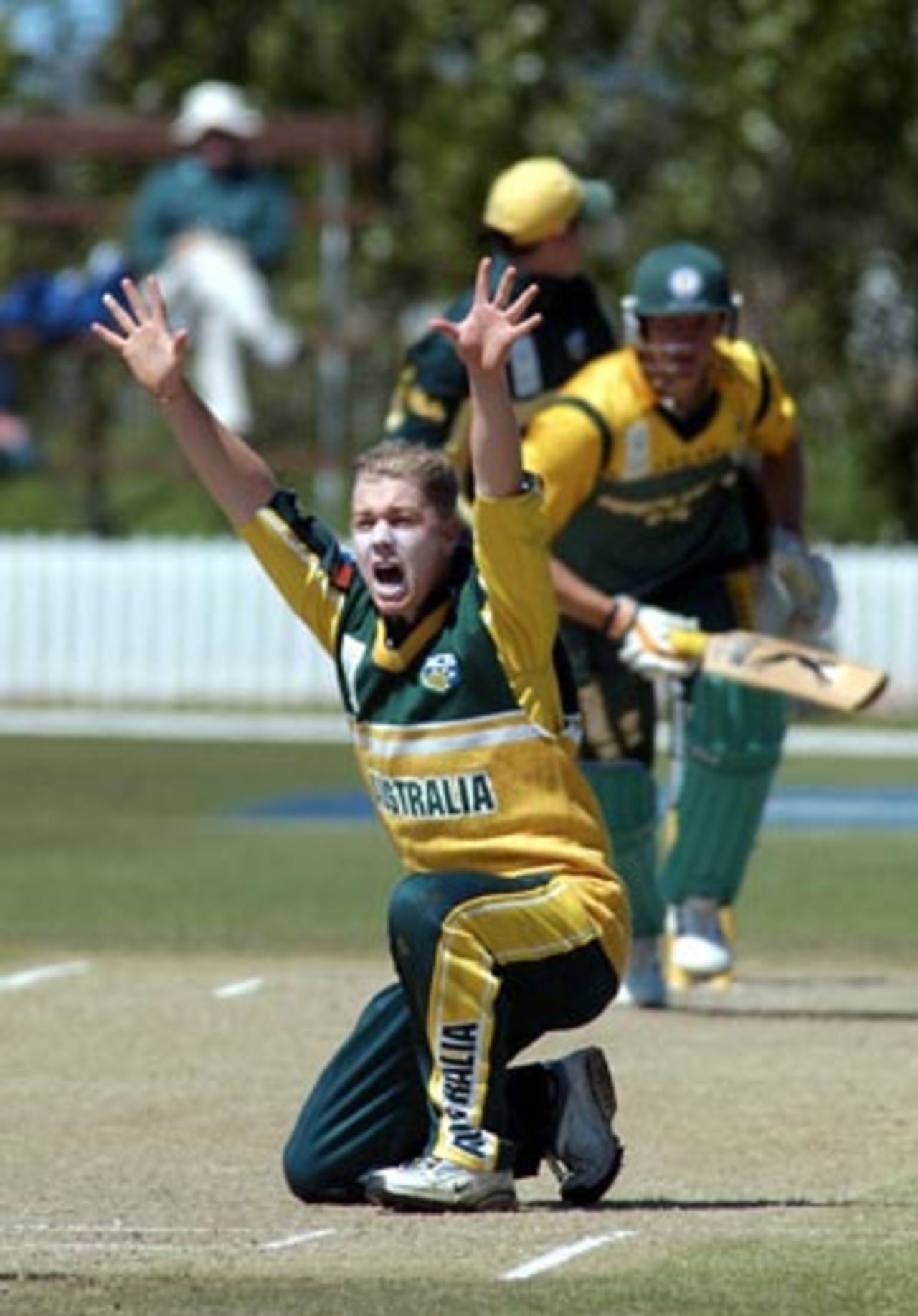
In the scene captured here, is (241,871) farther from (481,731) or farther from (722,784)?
(481,731)

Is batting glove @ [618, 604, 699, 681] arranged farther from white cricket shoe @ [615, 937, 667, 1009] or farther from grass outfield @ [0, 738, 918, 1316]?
grass outfield @ [0, 738, 918, 1316]

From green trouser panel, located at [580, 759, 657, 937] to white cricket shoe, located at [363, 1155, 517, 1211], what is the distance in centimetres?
403

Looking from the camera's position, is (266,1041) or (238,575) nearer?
(266,1041)

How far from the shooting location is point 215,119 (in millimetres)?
31531

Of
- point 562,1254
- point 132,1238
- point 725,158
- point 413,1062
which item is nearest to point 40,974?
point 413,1062

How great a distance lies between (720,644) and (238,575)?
17464 mm

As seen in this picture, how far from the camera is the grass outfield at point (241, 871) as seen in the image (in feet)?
48.1

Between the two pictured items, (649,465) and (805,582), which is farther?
(805,582)

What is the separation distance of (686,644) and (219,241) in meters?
19.9

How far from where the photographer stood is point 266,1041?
11.6 meters

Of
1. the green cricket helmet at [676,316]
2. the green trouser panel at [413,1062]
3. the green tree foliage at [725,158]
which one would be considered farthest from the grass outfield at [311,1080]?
the green tree foliage at [725,158]

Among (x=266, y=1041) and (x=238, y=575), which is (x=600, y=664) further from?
(x=238, y=575)

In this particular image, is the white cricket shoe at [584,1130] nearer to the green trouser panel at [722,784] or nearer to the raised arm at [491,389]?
the raised arm at [491,389]

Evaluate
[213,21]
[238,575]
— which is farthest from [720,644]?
[213,21]
